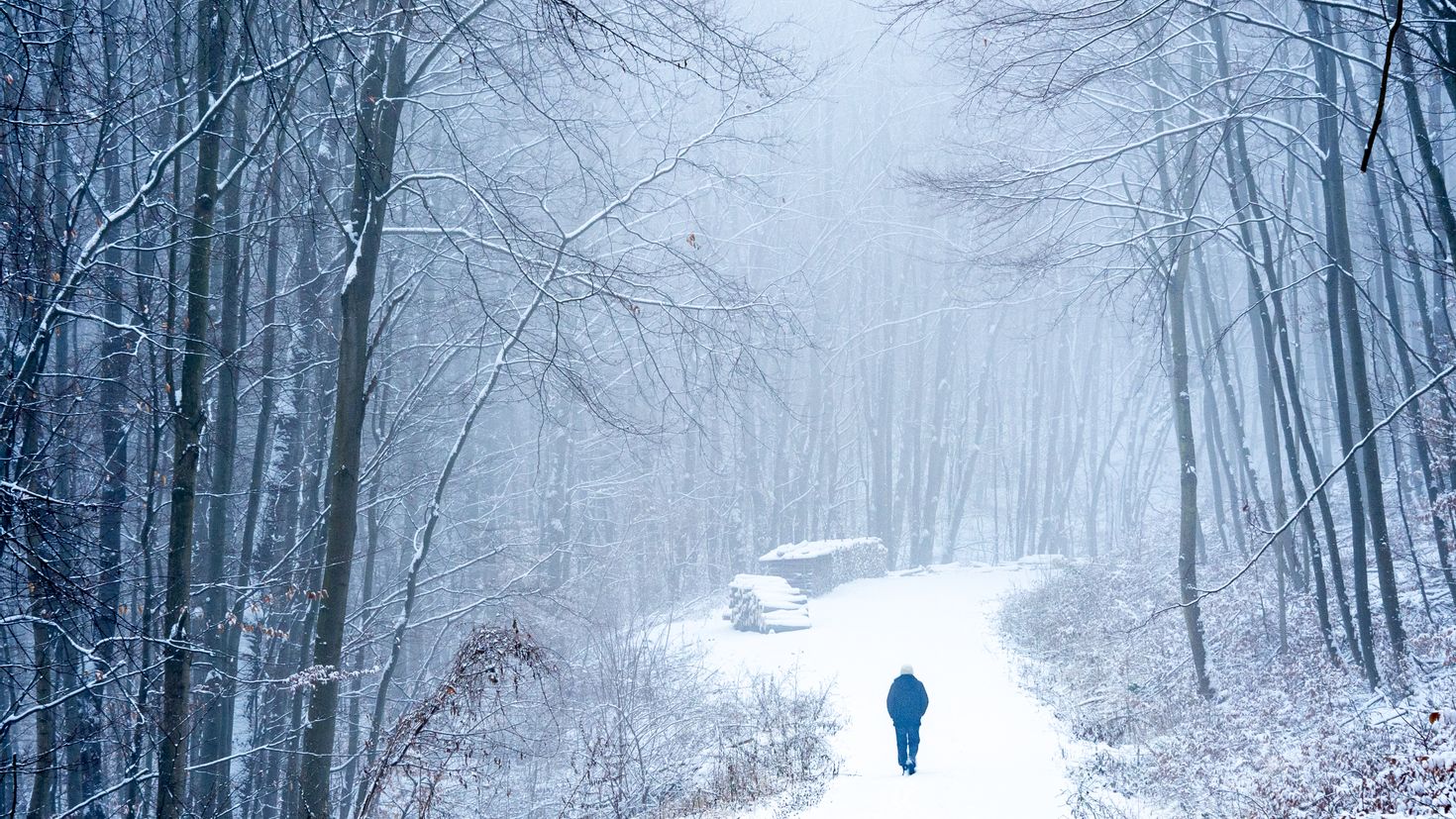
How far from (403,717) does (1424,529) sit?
16.1m

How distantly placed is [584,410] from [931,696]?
6904mm

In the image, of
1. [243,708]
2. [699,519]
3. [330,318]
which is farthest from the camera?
[699,519]

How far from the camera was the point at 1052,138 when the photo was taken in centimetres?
1384

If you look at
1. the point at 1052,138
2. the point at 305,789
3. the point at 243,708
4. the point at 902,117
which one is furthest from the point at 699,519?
the point at 305,789

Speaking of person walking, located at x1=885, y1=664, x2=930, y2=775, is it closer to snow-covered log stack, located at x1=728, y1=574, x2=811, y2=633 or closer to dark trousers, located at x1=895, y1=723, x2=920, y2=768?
dark trousers, located at x1=895, y1=723, x2=920, y2=768

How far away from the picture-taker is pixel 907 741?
29.7 ft

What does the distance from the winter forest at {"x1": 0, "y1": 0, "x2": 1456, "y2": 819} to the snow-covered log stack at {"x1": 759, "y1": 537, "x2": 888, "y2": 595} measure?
3346mm

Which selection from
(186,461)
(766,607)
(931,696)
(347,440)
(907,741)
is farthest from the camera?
(766,607)

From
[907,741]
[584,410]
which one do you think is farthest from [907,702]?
[584,410]

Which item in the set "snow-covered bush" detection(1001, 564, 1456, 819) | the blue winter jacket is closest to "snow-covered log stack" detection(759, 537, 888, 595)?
"snow-covered bush" detection(1001, 564, 1456, 819)

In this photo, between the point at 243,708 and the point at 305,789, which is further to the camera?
the point at 243,708

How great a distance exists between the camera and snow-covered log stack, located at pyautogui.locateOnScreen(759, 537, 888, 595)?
26781 millimetres

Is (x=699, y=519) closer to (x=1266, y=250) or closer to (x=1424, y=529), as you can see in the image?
(x=1424, y=529)

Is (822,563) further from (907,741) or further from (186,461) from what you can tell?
(186,461)
